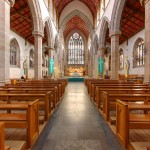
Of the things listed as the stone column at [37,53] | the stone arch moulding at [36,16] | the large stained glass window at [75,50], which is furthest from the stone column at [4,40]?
the large stained glass window at [75,50]

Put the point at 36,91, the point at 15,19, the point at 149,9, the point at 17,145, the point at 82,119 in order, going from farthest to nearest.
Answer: the point at 15,19 < the point at 149,9 < the point at 36,91 < the point at 82,119 < the point at 17,145

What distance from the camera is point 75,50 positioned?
3984 centimetres

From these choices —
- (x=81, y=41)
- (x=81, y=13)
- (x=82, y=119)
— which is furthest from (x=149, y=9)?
(x=81, y=41)

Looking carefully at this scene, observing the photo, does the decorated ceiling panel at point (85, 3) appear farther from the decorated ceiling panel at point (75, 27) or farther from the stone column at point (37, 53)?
the stone column at point (37, 53)

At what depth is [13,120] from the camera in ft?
9.92

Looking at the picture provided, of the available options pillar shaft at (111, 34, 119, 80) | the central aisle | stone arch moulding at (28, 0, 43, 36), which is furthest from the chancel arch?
the central aisle

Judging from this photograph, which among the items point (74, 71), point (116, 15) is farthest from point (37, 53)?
point (74, 71)

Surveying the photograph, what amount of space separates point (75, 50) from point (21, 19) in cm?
2292

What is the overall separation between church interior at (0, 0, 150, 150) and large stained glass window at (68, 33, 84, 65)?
188 cm

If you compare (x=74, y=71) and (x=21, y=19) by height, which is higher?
(x=21, y=19)

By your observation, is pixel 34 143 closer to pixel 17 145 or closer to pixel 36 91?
pixel 17 145

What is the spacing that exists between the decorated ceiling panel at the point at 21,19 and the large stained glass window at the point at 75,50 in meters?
16.5

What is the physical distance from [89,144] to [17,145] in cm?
120

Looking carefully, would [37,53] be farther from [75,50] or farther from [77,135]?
[75,50]
